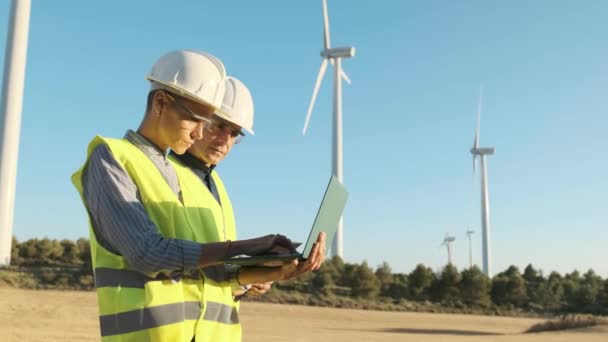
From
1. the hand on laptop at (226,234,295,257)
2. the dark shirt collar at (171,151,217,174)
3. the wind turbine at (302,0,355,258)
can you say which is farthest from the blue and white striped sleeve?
the wind turbine at (302,0,355,258)

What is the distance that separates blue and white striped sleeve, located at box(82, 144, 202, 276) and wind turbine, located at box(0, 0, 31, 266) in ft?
93.6

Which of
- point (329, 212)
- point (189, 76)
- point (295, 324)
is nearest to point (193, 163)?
point (189, 76)

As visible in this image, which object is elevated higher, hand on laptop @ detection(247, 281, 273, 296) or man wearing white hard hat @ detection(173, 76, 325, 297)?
man wearing white hard hat @ detection(173, 76, 325, 297)

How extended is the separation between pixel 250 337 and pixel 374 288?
2226 centimetres

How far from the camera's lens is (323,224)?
8.92 ft

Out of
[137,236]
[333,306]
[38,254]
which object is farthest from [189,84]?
[38,254]

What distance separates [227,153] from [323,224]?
4.90 feet

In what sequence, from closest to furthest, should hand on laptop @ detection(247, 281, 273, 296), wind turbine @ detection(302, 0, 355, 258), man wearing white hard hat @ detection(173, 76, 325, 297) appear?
man wearing white hard hat @ detection(173, 76, 325, 297) → hand on laptop @ detection(247, 281, 273, 296) → wind turbine @ detection(302, 0, 355, 258)

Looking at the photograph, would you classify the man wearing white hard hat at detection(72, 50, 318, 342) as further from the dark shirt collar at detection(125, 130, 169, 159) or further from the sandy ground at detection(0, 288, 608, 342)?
the sandy ground at detection(0, 288, 608, 342)

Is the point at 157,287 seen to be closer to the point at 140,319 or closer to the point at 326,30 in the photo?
the point at 140,319

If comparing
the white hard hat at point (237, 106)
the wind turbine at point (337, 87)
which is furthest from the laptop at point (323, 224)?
the wind turbine at point (337, 87)

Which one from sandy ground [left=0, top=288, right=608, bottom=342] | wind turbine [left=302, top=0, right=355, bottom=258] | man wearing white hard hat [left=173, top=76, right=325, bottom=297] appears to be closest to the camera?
man wearing white hard hat [left=173, top=76, right=325, bottom=297]

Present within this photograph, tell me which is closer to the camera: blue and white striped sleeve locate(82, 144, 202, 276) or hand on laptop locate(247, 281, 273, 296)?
blue and white striped sleeve locate(82, 144, 202, 276)

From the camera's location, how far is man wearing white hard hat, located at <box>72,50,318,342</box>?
234 centimetres
